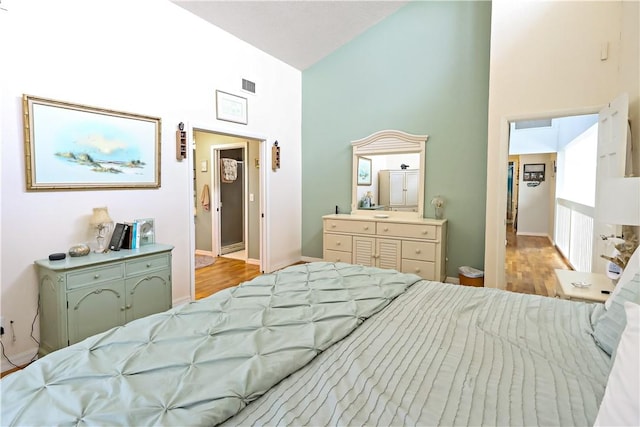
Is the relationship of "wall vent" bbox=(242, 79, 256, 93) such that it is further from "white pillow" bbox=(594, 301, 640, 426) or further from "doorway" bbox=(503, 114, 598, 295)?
"white pillow" bbox=(594, 301, 640, 426)

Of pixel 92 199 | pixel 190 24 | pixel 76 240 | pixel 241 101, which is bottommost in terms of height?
pixel 76 240

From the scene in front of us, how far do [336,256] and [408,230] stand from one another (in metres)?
1.06

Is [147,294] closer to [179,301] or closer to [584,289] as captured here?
[179,301]

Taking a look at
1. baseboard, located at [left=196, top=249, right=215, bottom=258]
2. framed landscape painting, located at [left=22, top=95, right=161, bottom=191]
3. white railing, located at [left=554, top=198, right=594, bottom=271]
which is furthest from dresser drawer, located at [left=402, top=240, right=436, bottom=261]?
baseboard, located at [left=196, top=249, right=215, bottom=258]

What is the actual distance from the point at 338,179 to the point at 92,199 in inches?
124

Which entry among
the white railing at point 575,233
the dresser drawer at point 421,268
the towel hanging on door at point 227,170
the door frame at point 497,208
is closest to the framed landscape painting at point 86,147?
the towel hanging on door at point 227,170

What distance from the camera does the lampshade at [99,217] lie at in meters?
2.68

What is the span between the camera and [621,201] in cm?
184

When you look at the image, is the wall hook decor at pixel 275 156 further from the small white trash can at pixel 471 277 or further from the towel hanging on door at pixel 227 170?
the small white trash can at pixel 471 277

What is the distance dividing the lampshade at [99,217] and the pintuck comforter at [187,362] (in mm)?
1566

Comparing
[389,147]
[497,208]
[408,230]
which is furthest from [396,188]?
[497,208]

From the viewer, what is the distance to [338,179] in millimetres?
5039

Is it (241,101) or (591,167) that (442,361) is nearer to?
(241,101)

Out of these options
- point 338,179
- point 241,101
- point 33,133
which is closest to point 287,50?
point 241,101
